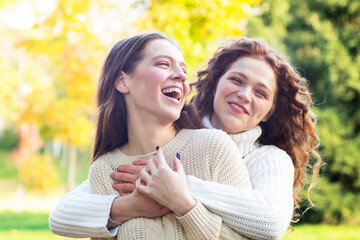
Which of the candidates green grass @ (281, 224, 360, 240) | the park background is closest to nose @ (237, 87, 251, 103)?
the park background

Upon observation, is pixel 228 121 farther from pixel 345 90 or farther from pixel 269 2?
pixel 269 2

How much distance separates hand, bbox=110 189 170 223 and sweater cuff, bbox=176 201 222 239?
140 millimetres

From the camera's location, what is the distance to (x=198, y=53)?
19.2ft

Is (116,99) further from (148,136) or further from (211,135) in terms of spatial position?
(211,135)

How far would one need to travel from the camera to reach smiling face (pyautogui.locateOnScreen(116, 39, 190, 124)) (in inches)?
94.1

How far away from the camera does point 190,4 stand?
6.40m

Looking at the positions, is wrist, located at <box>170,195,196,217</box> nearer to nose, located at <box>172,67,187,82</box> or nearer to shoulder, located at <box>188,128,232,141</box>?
shoulder, located at <box>188,128,232,141</box>

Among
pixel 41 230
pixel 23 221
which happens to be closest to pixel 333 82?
pixel 41 230

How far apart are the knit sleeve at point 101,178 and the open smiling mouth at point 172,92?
0.52 m

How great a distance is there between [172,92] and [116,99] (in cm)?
35

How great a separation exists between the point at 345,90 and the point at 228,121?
29.7 feet

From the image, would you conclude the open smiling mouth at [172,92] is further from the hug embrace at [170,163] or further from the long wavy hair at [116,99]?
the long wavy hair at [116,99]

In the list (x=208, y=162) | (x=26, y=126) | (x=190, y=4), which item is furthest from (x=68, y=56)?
(x=26, y=126)

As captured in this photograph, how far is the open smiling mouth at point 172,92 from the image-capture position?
2.41 metres
